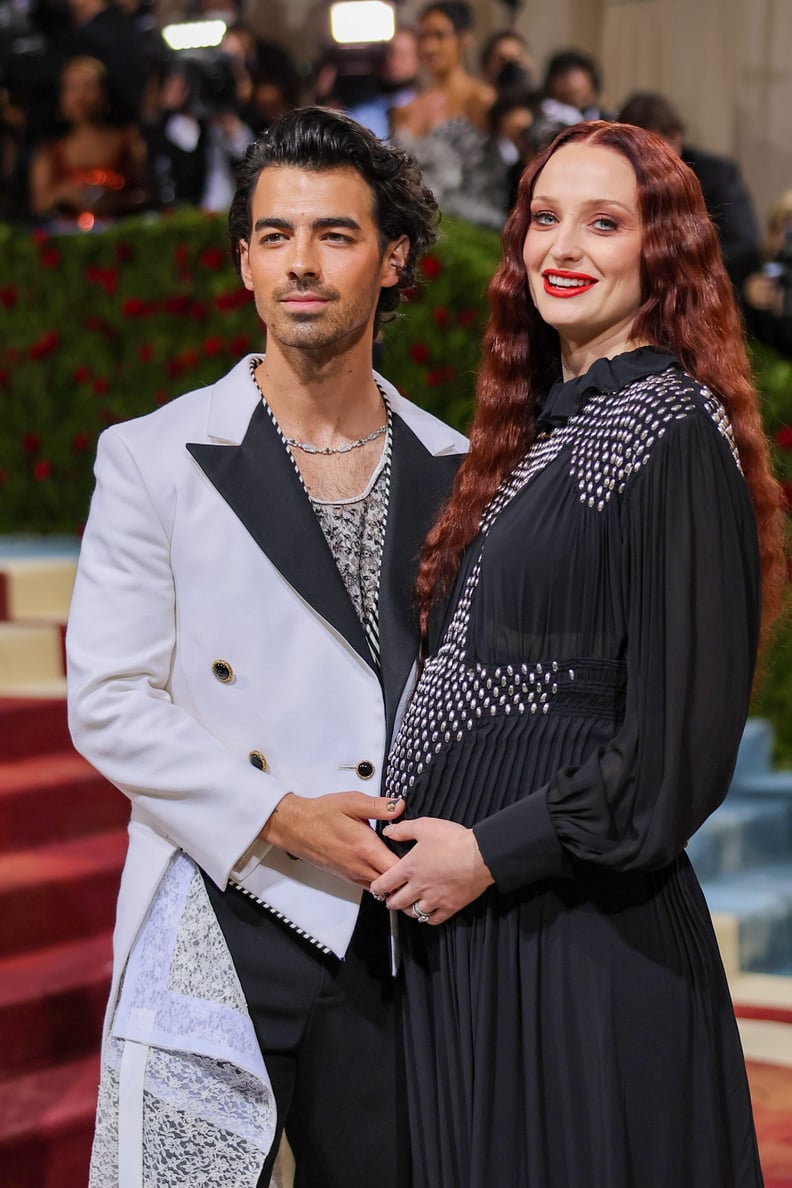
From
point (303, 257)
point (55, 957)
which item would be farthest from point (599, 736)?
point (55, 957)

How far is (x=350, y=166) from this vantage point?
259 cm

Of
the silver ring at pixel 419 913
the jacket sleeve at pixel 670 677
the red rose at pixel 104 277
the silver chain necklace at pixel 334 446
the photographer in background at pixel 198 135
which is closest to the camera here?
the jacket sleeve at pixel 670 677

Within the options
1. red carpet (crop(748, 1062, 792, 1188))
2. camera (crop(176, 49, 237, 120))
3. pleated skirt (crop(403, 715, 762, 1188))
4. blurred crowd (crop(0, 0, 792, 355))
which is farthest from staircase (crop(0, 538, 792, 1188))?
camera (crop(176, 49, 237, 120))

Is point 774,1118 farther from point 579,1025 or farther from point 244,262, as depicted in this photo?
point 244,262

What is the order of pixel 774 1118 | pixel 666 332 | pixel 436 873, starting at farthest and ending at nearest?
pixel 774 1118 < pixel 666 332 < pixel 436 873

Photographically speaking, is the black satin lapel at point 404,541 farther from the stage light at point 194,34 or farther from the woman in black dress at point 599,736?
the stage light at point 194,34

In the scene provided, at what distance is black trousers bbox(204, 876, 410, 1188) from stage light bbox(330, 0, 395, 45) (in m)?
6.68

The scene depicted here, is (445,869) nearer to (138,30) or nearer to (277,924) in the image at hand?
(277,924)

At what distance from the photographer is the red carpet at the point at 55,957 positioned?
3660mm

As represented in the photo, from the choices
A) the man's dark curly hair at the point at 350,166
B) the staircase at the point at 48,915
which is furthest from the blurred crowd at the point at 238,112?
the man's dark curly hair at the point at 350,166

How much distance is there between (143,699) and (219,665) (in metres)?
0.13

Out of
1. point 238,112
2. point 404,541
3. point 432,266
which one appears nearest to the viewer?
point 404,541

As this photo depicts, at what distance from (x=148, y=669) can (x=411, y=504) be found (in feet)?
1.65

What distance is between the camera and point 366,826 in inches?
91.1
